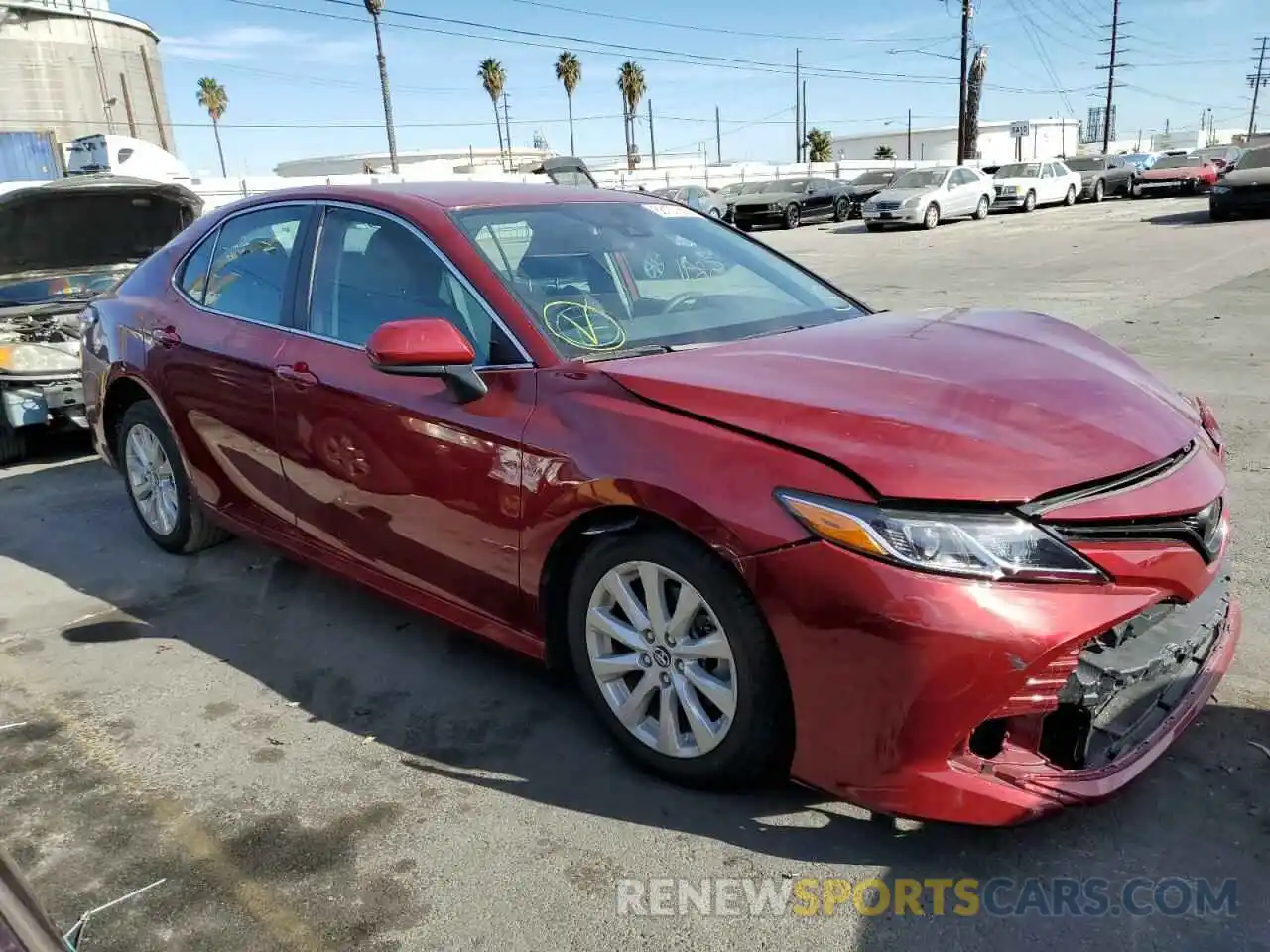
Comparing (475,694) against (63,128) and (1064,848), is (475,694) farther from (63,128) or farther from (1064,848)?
(63,128)

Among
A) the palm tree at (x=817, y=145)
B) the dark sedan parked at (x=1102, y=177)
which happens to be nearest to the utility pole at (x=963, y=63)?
the dark sedan parked at (x=1102, y=177)

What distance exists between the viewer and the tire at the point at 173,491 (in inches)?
179

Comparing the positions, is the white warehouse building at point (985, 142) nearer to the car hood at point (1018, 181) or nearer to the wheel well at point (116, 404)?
the car hood at point (1018, 181)

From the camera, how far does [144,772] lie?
304cm

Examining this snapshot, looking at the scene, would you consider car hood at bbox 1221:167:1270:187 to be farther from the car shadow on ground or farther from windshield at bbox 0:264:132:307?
the car shadow on ground

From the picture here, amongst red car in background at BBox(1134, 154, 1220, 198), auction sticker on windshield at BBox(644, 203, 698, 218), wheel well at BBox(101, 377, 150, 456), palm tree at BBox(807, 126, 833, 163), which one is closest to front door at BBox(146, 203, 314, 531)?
wheel well at BBox(101, 377, 150, 456)

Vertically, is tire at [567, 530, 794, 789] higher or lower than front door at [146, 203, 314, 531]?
lower

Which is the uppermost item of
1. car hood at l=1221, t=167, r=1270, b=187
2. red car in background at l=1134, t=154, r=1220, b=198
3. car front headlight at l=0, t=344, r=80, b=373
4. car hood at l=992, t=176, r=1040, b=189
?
car front headlight at l=0, t=344, r=80, b=373

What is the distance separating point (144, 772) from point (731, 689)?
1.82m

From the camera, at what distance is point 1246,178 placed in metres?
22.0

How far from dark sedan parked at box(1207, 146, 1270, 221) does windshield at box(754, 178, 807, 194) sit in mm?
12538

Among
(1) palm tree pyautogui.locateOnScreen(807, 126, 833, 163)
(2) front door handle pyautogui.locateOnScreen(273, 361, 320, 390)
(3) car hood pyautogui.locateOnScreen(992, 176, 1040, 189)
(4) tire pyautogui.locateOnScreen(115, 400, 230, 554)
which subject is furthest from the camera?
(1) palm tree pyautogui.locateOnScreen(807, 126, 833, 163)

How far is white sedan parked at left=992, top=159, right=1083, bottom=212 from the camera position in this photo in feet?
103

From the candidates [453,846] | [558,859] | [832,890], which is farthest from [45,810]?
[832,890]
